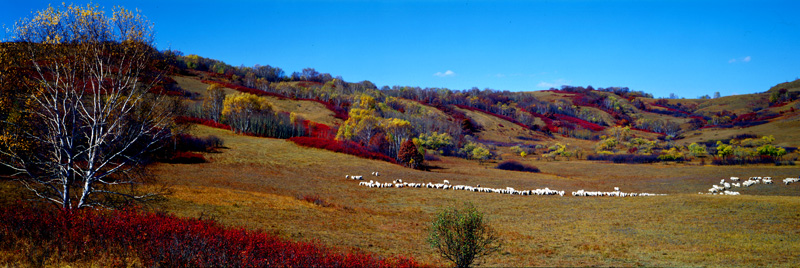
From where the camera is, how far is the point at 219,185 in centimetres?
3066

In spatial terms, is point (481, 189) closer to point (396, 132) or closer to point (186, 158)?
point (186, 158)

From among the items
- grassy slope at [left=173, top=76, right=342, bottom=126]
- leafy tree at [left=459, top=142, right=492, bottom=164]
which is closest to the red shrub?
leafy tree at [left=459, top=142, right=492, bottom=164]

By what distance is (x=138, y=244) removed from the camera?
1041 centimetres

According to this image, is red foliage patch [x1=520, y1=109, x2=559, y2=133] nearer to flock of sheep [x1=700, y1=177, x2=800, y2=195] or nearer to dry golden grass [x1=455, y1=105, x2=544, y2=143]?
dry golden grass [x1=455, y1=105, x2=544, y2=143]

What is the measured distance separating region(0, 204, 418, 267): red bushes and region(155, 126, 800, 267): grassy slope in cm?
562

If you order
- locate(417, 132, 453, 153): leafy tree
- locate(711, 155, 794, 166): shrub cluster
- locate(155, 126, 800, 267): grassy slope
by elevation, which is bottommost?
locate(155, 126, 800, 267): grassy slope

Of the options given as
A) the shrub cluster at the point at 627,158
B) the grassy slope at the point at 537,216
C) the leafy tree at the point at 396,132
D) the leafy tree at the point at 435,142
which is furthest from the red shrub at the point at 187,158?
the shrub cluster at the point at 627,158

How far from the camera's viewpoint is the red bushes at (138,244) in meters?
9.59

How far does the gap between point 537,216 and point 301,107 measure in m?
97.6

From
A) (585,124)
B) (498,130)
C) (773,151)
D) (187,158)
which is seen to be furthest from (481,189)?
(585,124)

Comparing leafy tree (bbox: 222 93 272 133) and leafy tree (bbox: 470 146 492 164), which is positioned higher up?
leafy tree (bbox: 222 93 272 133)

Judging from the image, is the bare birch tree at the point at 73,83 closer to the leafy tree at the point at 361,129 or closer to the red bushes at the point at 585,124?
the leafy tree at the point at 361,129

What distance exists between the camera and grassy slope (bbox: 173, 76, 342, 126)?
106m

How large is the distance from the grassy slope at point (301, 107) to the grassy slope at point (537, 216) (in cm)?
6262
